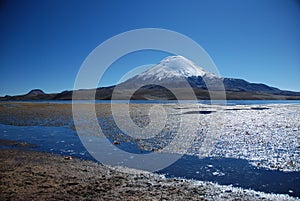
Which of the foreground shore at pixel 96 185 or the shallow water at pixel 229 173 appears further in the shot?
the shallow water at pixel 229 173

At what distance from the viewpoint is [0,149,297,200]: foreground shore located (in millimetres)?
8609

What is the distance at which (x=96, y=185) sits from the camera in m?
9.74

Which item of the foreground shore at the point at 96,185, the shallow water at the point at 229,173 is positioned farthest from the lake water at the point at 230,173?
the foreground shore at the point at 96,185

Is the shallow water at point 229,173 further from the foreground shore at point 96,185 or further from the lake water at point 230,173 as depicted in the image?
the foreground shore at point 96,185

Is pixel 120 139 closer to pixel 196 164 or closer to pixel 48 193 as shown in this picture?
pixel 196 164

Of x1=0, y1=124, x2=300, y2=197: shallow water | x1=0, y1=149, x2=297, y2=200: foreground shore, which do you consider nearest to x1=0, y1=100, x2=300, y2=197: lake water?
x1=0, y1=124, x2=300, y2=197: shallow water

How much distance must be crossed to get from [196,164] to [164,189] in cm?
417

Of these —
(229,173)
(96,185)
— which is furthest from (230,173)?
(96,185)

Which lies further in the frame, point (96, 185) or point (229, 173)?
point (229, 173)

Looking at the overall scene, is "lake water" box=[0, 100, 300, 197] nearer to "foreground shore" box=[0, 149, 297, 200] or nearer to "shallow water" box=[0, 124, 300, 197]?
"shallow water" box=[0, 124, 300, 197]

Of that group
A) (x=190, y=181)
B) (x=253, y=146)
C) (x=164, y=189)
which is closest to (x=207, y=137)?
(x=253, y=146)

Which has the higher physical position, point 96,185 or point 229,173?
point 229,173

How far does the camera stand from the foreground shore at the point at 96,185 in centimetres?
861

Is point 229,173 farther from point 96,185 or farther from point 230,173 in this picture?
point 96,185
